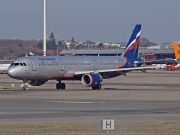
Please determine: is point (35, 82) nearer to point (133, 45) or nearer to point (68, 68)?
point (68, 68)

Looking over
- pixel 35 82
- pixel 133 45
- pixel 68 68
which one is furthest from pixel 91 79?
pixel 133 45

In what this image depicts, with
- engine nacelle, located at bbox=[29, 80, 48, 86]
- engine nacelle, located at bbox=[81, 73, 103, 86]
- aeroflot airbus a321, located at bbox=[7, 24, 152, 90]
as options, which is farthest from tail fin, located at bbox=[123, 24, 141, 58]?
engine nacelle, located at bbox=[29, 80, 48, 86]

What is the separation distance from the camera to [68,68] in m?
57.7

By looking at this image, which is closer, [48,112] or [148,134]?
[148,134]

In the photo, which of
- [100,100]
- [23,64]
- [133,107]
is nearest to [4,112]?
[133,107]

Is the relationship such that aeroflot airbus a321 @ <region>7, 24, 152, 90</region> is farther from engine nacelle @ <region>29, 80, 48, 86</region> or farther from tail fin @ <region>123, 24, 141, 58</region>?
tail fin @ <region>123, 24, 141, 58</region>

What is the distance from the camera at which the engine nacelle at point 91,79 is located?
5591 centimetres

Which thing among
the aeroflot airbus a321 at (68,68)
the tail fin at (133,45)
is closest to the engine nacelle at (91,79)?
the aeroflot airbus a321 at (68,68)

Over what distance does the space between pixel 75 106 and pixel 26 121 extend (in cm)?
932

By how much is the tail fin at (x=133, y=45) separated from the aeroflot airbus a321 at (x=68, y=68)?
0.78m

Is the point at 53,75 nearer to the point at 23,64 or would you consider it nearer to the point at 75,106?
the point at 23,64

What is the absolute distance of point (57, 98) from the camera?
4341 centimetres

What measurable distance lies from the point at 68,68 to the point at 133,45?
8.96m

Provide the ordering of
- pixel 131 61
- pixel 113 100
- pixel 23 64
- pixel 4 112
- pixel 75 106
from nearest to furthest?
pixel 4 112, pixel 75 106, pixel 113 100, pixel 23 64, pixel 131 61
